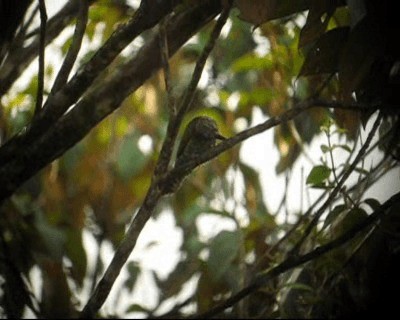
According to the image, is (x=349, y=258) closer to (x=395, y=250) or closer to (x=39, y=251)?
(x=395, y=250)

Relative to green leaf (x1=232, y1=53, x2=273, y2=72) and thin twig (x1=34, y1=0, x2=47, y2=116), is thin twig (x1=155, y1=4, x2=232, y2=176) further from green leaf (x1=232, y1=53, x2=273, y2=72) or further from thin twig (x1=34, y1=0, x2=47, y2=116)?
green leaf (x1=232, y1=53, x2=273, y2=72)

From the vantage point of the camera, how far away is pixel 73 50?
842 millimetres

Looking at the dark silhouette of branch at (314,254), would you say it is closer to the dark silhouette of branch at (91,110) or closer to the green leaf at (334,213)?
the green leaf at (334,213)

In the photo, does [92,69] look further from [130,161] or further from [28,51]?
[130,161]

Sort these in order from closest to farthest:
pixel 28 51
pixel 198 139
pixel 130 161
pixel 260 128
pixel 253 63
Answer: pixel 260 128 → pixel 198 139 → pixel 28 51 → pixel 253 63 → pixel 130 161

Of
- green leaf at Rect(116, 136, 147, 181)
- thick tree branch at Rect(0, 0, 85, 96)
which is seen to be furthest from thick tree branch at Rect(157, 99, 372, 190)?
green leaf at Rect(116, 136, 147, 181)

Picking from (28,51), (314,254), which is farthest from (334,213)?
(28,51)

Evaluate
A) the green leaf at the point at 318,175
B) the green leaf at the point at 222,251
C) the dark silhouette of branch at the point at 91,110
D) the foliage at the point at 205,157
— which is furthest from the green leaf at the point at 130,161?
the green leaf at the point at 318,175

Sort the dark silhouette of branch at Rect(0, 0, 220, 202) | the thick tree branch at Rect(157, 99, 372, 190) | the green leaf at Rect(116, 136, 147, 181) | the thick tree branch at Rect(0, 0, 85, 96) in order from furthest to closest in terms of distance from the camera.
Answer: the green leaf at Rect(116, 136, 147, 181) < the thick tree branch at Rect(0, 0, 85, 96) < the dark silhouette of branch at Rect(0, 0, 220, 202) < the thick tree branch at Rect(157, 99, 372, 190)

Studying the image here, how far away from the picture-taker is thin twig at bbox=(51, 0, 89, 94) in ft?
2.76

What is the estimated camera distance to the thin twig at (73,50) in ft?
2.76

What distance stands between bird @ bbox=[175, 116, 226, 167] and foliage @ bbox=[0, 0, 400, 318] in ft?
0.16

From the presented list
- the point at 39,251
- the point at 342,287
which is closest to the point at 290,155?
the point at 342,287

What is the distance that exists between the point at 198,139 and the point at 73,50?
0.22 meters
